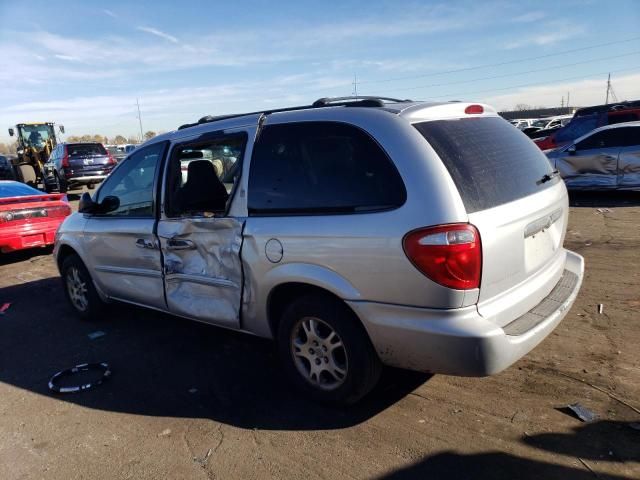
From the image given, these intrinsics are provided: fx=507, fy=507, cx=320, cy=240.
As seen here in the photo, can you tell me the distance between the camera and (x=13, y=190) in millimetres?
9156

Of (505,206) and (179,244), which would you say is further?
(179,244)

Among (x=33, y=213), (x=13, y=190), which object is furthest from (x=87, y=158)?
(x=33, y=213)

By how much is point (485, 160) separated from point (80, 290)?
4420 mm

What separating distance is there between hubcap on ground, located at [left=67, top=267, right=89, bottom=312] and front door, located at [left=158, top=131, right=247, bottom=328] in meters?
1.61

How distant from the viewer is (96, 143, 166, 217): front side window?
444 centimetres

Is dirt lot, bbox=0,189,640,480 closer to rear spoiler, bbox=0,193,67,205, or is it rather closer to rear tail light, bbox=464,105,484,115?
rear tail light, bbox=464,105,484,115

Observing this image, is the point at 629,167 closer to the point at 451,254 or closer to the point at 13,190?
the point at 451,254

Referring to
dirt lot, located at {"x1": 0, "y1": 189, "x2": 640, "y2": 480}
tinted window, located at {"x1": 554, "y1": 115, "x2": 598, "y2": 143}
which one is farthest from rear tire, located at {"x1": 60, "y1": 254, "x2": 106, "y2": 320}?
tinted window, located at {"x1": 554, "y1": 115, "x2": 598, "y2": 143}

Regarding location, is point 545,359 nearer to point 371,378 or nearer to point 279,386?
point 371,378

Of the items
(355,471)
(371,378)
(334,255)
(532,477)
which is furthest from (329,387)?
(532,477)

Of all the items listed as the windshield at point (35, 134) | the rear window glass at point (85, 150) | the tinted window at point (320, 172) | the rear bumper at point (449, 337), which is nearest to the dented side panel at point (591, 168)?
the rear bumper at point (449, 337)

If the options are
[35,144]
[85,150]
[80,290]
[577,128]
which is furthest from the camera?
[35,144]

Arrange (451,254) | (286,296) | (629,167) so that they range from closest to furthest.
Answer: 1. (451,254)
2. (286,296)
3. (629,167)

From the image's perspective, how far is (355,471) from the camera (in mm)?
2742
